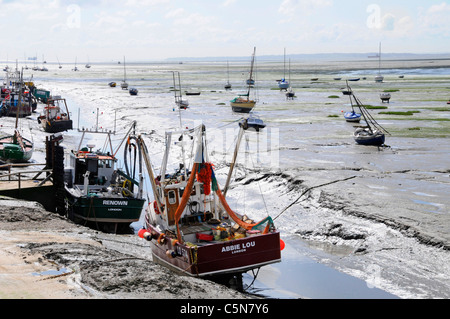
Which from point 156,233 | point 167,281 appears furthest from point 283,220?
point 167,281

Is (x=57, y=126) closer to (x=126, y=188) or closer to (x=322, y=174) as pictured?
(x=126, y=188)

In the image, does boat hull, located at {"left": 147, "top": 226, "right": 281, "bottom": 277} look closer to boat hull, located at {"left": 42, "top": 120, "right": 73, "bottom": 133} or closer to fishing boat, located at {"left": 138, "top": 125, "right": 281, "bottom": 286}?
fishing boat, located at {"left": 138, "top": 125, "right": 281, "bottom": 286}

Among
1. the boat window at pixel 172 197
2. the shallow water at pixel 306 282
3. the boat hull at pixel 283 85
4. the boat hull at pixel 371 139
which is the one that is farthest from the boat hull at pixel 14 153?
the boat hull at pixel 283 85

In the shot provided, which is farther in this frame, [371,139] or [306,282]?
[371,139]

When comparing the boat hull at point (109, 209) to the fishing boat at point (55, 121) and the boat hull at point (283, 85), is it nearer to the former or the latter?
the fishing boat at point (55, 121)

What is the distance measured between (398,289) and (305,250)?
5152 mm

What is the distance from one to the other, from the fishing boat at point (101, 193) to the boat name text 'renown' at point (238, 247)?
27.1ft

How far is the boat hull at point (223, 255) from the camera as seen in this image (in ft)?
60.2

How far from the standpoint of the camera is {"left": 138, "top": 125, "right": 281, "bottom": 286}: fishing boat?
18.5 m

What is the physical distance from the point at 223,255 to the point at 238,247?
0.59 meters

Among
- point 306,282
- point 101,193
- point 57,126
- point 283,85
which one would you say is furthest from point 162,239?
point 283,85

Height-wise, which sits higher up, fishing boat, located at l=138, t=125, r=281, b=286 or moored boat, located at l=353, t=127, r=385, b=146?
moored boat, located at l=353, t=127, r=385, b=146

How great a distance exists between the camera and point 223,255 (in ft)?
60.9

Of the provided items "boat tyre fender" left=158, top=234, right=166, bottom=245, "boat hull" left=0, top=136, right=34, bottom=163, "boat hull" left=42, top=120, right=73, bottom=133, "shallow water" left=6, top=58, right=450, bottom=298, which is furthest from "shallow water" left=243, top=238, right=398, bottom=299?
"boat hull" left=42, top=120, right=73, bottom=133
